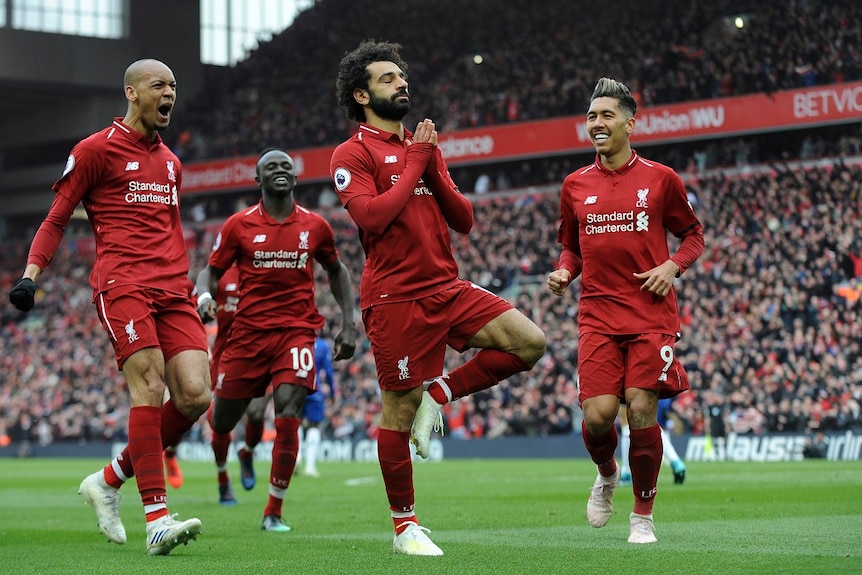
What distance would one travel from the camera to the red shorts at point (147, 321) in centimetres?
710

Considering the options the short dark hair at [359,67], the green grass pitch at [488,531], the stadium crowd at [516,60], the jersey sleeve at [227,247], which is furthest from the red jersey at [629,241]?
the stadium crowd at [516,60]

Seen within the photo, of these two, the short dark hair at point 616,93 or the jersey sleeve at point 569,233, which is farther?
the jersey sleeve at point 569,233

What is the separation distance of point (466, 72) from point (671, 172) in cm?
2841

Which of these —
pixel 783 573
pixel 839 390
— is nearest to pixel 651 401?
pixel 783 573

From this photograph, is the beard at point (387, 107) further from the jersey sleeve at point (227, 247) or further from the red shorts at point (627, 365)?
the jersey sleeve at point (227, 247)

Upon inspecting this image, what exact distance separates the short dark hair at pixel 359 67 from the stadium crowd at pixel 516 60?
17.9 m

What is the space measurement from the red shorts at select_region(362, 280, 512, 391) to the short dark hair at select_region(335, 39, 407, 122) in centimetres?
111

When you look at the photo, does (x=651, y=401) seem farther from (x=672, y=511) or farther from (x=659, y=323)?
(x=672, y=511)


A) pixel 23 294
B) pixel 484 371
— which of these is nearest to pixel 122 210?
pixel 23 294

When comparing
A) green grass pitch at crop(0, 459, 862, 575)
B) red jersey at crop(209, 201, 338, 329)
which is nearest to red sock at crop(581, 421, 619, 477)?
green grass pitch at crop(0, 459, 862, 575)

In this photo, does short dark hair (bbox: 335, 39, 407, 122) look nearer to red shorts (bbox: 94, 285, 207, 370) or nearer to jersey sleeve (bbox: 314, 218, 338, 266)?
red shorts (bbox: 94, 285, 207, 370)

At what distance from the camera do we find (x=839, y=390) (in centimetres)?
2252

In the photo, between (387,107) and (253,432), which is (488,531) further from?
(253,432)

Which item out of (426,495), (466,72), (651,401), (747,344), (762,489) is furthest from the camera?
(466,72)
